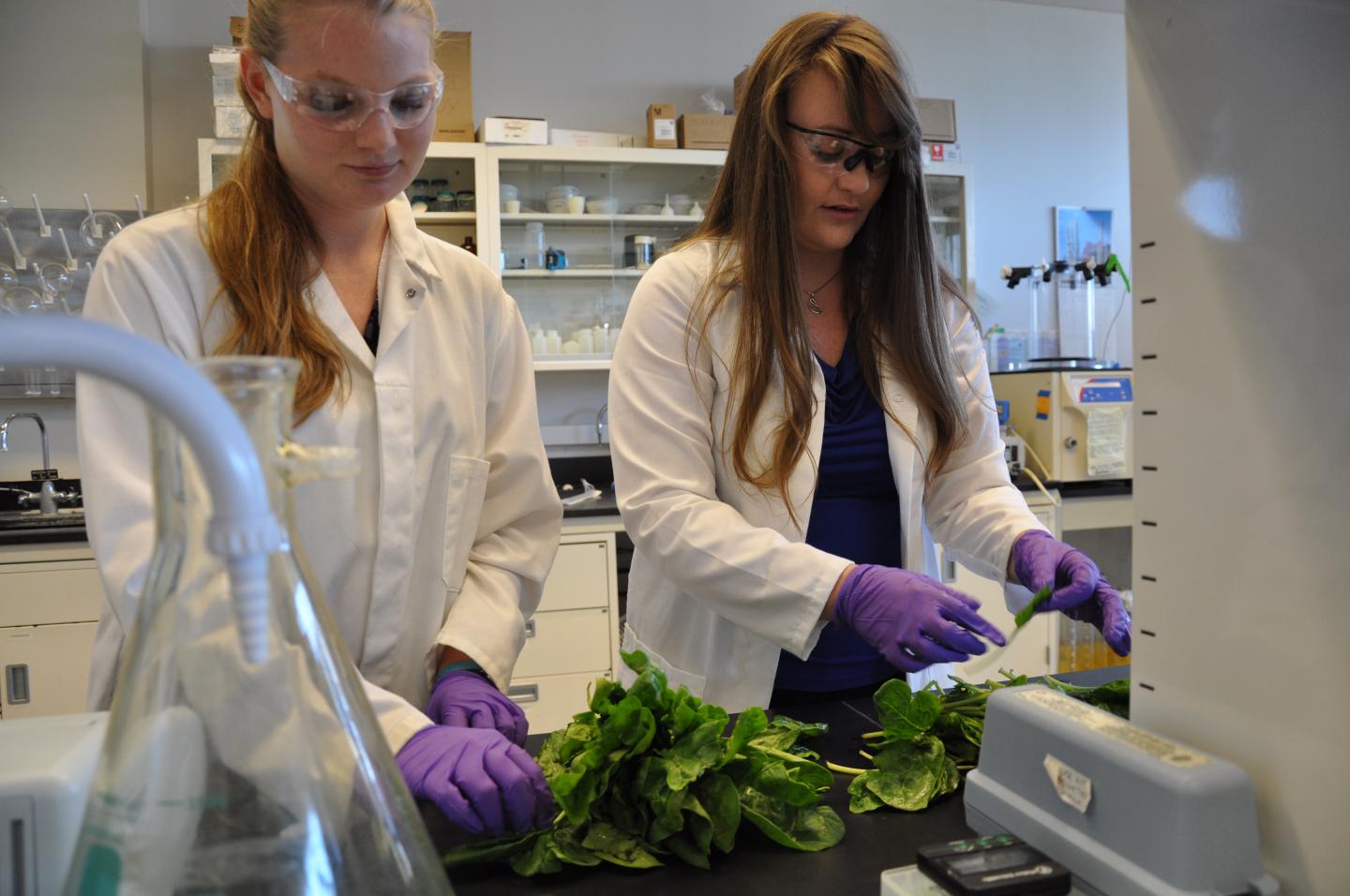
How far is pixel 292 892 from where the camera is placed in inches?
16.4

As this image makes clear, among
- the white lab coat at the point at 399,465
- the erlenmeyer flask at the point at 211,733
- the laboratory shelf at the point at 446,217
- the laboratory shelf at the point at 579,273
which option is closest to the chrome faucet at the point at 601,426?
the laboratory shelf at the point at 579,273

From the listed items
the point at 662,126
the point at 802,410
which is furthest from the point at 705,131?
the point at 802,410

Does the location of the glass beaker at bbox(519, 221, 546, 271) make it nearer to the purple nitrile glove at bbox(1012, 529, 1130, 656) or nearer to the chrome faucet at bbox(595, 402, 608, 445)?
the chrome faucet at bbox(595, 402, 608, 445)

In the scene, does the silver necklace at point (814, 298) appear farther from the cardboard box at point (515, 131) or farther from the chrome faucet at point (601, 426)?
the chrome faucet at point (601, 426)

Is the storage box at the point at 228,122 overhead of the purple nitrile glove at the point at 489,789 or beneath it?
overhead

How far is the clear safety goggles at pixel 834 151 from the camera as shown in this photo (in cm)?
142

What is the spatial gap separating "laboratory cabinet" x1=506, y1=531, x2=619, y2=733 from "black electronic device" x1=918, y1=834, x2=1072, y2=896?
2.52m

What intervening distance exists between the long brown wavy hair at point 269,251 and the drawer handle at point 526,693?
2.13m

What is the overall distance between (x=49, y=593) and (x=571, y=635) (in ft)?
4.94

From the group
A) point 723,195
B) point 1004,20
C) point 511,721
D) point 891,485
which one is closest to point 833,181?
point 723,195

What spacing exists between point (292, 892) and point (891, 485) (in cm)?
125

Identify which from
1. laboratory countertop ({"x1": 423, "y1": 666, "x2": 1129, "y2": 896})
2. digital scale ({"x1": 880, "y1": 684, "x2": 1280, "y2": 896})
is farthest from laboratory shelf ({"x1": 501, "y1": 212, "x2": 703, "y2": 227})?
digital scale ({"x1": 880, "y1": 684, "x2": 1280, "y2": 896})

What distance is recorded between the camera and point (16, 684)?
2.84 meters

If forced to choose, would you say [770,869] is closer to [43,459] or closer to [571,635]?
[571,635]
